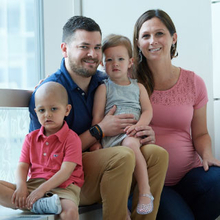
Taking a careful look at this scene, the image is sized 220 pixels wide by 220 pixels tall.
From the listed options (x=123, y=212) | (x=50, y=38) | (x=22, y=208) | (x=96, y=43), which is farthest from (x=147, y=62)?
(x=22, y=208)

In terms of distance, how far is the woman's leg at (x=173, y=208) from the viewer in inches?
70.1

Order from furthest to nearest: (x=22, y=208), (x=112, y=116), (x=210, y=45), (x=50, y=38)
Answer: (x=50, y=38) → (x=210, y=45) → (x=112, y=116) → (x=22, y=208)

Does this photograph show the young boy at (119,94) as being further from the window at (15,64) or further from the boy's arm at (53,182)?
the window at (15,64)

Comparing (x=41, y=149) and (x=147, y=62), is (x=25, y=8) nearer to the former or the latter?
(x=147, y=62)

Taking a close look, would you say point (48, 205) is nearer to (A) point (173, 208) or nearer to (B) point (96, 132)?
(B) point (96, 132)

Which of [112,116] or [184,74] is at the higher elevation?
[184,74]

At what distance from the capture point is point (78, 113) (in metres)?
1.79

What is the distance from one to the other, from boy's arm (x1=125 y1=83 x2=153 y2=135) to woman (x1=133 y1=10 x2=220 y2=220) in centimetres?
14

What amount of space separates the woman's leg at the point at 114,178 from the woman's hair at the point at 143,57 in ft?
1.83

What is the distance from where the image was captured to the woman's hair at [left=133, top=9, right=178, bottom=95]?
79.3 inches

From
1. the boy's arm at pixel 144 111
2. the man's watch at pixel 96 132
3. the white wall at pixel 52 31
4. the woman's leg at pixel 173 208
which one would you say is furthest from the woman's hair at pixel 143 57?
the white wall at pixel 52 31

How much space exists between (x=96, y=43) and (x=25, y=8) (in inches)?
30.3

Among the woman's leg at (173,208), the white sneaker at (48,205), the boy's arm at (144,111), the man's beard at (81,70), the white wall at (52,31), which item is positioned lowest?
the woman's leg at (173,208)

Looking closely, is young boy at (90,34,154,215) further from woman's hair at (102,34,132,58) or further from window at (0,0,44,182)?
window at (0,0,44,182)
